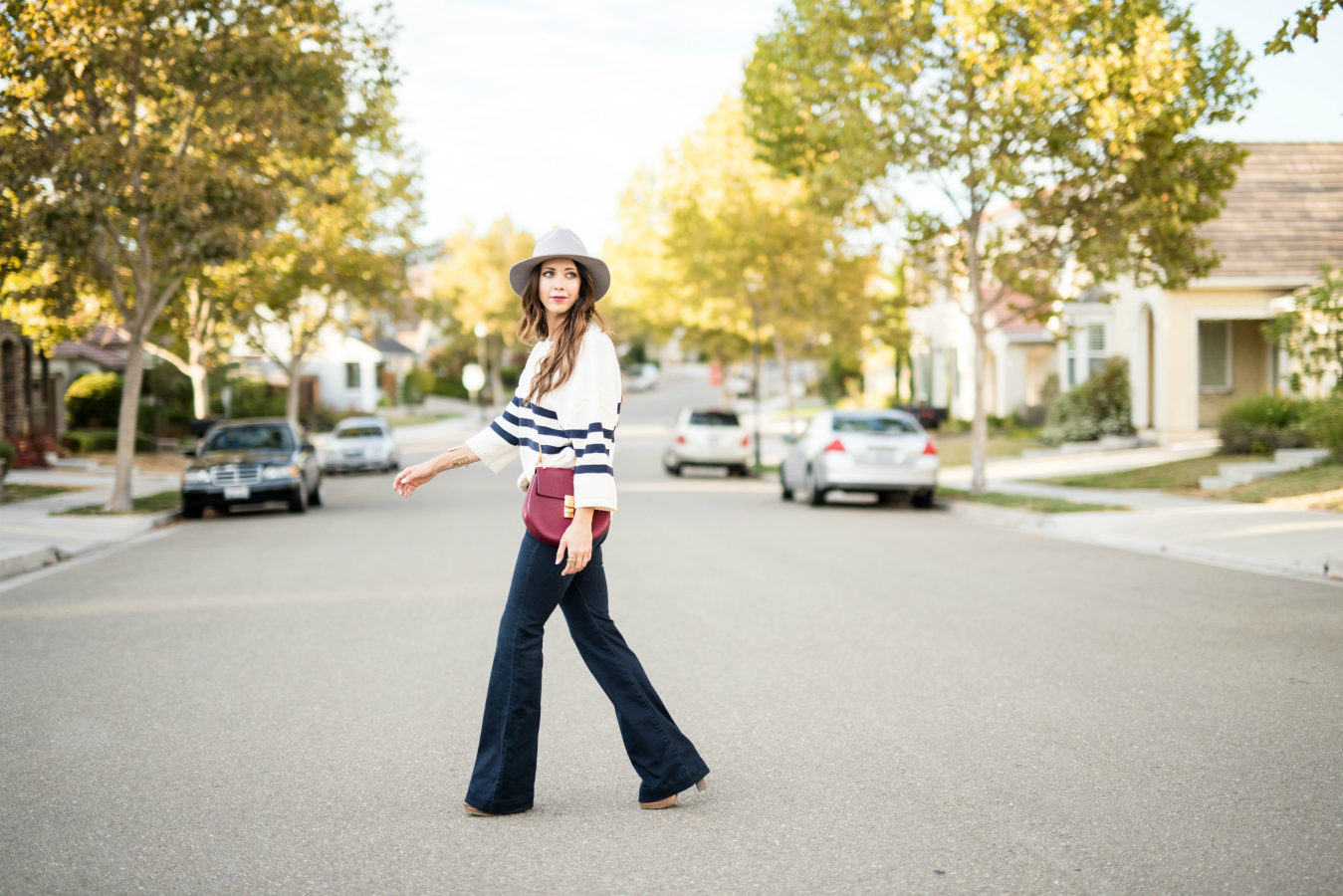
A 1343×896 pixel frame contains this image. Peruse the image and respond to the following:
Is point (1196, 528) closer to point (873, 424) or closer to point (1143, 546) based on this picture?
point (1143, 546)

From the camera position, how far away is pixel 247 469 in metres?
18.1

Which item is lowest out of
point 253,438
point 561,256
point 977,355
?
point 253,438

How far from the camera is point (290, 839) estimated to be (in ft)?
14.0

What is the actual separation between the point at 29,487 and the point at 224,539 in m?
9.21

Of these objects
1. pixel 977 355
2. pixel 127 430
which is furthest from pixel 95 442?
pixel 977 355

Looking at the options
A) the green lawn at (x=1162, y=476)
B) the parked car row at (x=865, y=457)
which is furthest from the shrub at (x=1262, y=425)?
the parked car row at (x=865, y=457)

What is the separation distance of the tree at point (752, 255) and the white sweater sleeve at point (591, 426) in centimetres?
2640

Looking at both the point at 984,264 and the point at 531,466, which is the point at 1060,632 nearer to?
the point at 531,466

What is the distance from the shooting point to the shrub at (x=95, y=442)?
1230 inches

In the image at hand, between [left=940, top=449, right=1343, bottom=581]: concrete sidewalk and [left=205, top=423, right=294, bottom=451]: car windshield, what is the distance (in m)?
10.5

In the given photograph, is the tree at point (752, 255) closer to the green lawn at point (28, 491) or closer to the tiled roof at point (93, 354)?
the green lawn at point (28, 491)

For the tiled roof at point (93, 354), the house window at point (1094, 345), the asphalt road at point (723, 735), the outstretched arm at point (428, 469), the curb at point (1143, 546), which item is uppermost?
the tiled roof at point (93, 354)

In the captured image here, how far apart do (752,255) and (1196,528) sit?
65.5 feet

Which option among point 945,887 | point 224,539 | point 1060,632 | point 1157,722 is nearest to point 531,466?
point 945,887
